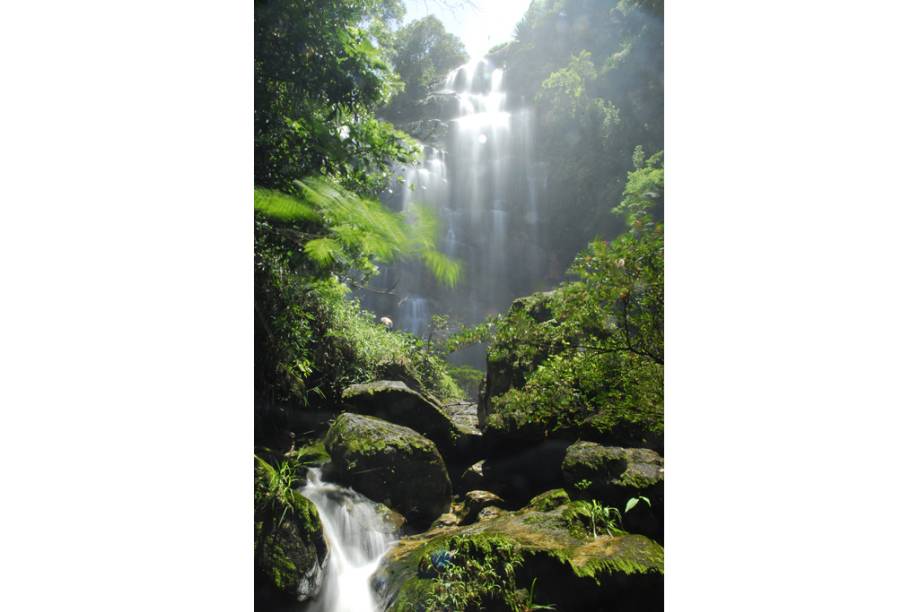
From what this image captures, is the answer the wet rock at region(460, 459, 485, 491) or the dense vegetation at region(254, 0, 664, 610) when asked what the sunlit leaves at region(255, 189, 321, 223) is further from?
the wet rock at region(460, 459, 485, 491)

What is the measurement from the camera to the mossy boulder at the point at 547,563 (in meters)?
1.92

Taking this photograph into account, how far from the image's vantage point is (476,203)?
2250 mm

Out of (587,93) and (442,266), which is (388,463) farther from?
(587,93)

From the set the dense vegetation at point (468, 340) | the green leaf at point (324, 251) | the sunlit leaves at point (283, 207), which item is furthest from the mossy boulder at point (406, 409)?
the sunlit leaves at point (283, 207)

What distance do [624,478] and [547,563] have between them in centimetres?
43

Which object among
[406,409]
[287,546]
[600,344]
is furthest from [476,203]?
[287,546]

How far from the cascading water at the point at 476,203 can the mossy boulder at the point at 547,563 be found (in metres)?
0.81

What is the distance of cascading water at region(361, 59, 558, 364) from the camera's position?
2.15 meters
